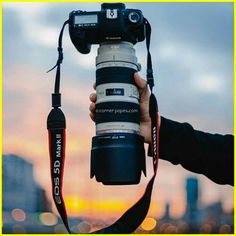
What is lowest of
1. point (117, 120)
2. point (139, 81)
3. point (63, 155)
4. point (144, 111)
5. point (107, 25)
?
point (63, 155)

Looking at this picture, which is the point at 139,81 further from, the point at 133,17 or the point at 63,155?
the point at 63,155

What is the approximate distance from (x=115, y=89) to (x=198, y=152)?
33.9 inches

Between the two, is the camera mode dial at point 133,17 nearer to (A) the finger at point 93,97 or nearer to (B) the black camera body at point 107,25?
(B) the black camera body at point 107,25

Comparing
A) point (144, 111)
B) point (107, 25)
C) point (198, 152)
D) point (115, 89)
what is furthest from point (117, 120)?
point (198, 152)

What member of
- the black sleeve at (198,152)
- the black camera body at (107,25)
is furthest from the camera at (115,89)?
the black sleeve at (198,152)

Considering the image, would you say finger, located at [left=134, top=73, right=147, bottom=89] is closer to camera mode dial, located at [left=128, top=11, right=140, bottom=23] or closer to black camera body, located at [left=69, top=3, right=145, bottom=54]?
black camera body, located at [left=69, top=3, right=145, bottom=54]

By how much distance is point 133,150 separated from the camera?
222 inches

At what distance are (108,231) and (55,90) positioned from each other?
1.00 metres

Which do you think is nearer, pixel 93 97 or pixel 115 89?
pixel 115 89

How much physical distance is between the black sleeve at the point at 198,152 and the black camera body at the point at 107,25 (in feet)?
2.47

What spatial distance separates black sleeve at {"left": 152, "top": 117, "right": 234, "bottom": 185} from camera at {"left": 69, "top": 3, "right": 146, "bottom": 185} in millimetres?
455

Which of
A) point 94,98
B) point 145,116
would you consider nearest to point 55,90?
point 94,98

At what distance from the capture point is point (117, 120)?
5699mm

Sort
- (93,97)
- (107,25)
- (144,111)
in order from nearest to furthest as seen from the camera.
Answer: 1. (107,25)
2. (93,97)
3. (144,111)
